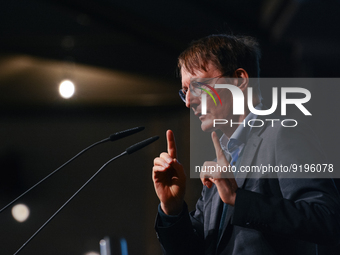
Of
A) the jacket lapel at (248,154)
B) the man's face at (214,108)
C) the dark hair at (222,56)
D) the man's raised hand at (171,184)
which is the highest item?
the dark hair at (222,56)

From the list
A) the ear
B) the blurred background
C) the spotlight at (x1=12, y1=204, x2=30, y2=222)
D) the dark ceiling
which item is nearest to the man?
the ear

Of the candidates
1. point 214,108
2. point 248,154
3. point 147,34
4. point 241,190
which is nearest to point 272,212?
point 241,190

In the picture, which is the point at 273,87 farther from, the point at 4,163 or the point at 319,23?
the point at 4,163

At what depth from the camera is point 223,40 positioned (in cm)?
135

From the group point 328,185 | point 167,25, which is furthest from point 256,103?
point 167,25

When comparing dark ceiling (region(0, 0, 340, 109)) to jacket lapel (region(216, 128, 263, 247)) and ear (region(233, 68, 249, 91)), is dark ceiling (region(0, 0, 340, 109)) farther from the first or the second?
jacket lapel (region(216, 128, 263, 247))

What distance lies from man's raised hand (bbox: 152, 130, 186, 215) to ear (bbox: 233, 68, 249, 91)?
42 centimetres

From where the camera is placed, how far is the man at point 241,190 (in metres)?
0.77

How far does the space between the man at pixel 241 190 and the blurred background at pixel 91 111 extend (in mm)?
786

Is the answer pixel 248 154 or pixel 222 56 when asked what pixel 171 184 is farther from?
pixel 222 56

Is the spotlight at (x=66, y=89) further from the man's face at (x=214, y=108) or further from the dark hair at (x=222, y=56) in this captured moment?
the man's face at (x=214, y=108)

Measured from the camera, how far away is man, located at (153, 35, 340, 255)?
77 cm

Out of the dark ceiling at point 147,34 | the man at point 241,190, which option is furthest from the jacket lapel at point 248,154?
the dark ceiling at point 147,34

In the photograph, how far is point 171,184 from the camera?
3.58ft
